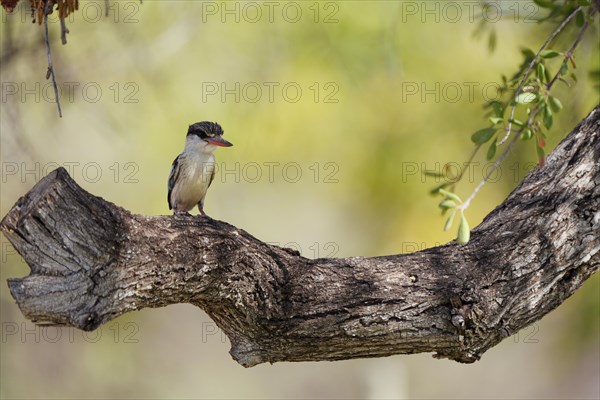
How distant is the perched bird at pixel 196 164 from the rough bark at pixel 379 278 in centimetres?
257

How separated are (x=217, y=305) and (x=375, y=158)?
7.44 m

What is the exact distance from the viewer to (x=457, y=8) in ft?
28.0

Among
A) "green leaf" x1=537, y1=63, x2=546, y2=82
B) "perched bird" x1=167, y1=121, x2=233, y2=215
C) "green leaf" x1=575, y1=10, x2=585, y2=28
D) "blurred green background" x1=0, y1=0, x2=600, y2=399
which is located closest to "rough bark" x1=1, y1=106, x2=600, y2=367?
"green leaf" x1=537, y1=63, x2=546, y2=82

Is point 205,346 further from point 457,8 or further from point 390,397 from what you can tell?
point 457,8

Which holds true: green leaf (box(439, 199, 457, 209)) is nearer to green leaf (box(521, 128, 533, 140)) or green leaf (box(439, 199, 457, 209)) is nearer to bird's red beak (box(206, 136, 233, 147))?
green leaf (box(521, 128, 533, 140))

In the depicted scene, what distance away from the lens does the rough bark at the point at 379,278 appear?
2928mm

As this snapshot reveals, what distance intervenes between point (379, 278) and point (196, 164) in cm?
273

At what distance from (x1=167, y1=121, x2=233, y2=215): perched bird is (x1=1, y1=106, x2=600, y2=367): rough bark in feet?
8.43

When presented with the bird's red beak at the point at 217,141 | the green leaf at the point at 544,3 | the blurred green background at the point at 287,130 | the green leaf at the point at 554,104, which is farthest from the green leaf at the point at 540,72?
the blurred green background at the point at 287,130

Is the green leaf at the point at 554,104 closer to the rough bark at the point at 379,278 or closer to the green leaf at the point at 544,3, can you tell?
the rough bark at the point at 379,278

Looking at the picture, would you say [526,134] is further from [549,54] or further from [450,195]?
[450,195]

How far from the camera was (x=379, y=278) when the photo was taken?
3.39 meters

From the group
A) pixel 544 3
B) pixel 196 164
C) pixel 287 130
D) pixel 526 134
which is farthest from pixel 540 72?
pixel 287 130

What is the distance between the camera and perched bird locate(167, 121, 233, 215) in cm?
583
